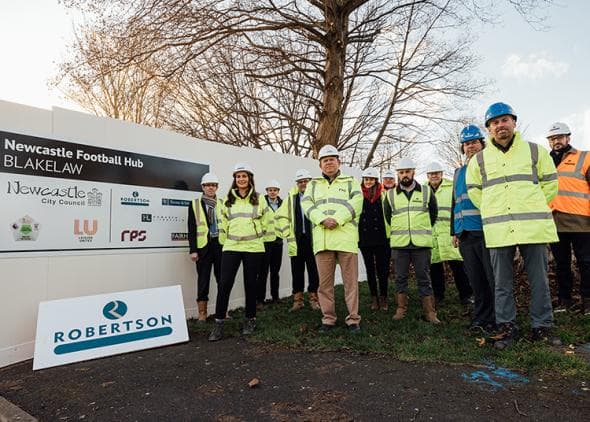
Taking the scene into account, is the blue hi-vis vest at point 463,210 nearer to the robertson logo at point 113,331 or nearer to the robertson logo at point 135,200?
the robertson logo at point 113,331

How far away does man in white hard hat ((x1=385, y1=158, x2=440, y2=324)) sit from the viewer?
17.8 ft

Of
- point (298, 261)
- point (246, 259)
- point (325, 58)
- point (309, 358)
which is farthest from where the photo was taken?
point (325, 58)

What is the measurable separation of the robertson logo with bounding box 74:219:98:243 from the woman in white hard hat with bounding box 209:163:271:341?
5.46 ft

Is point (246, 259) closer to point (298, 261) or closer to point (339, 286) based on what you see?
point (298, 261)

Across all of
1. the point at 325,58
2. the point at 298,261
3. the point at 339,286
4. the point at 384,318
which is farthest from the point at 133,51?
the point at 384,318

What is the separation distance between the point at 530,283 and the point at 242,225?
3.29 metres

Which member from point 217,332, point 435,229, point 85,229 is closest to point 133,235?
point 85,229

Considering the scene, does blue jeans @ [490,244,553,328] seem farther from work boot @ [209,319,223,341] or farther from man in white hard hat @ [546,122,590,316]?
work boot @ [209,319,223,341]

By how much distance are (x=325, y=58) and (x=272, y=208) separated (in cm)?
605

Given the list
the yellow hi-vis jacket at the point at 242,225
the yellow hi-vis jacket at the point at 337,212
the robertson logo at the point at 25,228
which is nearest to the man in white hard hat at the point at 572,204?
the yellow hi-vis jacket at the point at 337,212

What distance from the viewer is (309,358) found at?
4.12 metres

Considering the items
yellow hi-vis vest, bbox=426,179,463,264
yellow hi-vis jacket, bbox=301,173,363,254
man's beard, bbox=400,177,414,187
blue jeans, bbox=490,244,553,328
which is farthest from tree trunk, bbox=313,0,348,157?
blue jeans, bbox=490,244,553,328

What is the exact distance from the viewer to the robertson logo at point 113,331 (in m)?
4.57

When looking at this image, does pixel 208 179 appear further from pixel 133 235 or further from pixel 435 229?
pixel 435 229
